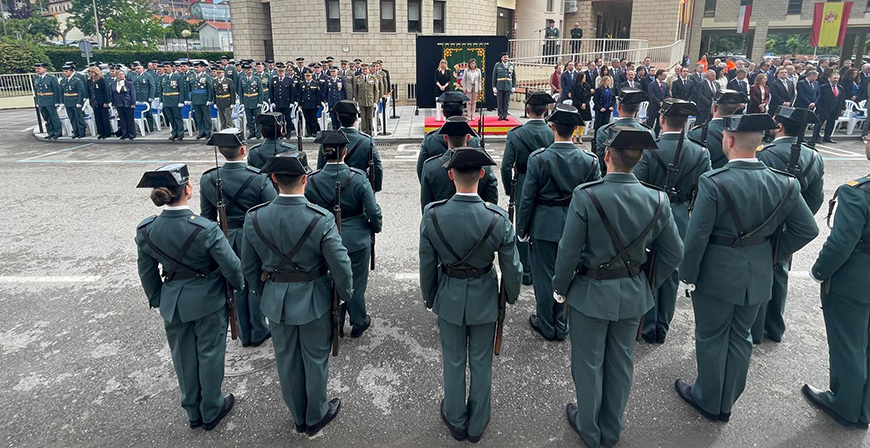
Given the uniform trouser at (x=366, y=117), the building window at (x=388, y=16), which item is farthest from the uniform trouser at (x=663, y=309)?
the building window at (x=388, y=16)

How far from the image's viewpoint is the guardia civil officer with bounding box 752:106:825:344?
4.80 metres

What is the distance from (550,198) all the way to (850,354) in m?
2.61

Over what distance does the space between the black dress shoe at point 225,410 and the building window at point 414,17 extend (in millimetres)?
22628

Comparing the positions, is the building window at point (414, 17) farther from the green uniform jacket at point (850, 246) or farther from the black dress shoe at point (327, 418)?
the green uniform jacket at point (850, 246)

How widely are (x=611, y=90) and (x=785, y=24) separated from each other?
50.6 m

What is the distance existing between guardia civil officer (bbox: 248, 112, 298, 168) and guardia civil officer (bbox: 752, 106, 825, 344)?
490 centimetres

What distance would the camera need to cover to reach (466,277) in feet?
12.0

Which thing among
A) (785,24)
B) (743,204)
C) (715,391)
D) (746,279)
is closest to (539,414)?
(715,391)

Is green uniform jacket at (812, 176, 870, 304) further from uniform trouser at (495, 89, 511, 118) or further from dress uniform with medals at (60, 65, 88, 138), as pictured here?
dress uniform with medals at (60, 65, 88, 138)

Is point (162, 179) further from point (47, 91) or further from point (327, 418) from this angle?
point (47, 91)

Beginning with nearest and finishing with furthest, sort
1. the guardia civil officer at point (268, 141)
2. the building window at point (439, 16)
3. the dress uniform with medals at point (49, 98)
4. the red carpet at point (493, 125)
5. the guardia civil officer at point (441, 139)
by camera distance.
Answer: the guardia civil officer at point (268, 141)
the guardia civil officer at point (441, 139)
the dress uniform with medals at point (49, 98)
the red carpet at point (493, 125)
the building window at point (439, 16)

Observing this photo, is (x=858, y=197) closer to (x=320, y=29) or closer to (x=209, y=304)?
(x=209, y=304)

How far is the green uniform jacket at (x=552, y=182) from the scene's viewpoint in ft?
16.1

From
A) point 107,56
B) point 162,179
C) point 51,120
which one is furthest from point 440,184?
point 107,56
